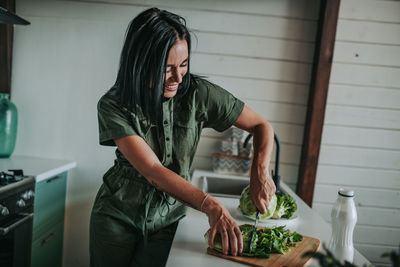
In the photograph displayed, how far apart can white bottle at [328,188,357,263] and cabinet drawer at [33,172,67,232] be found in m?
1.68

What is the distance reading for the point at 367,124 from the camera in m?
2.49

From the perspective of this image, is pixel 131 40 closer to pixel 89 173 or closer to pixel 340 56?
pixel 89 173

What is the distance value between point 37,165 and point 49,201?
252 mm

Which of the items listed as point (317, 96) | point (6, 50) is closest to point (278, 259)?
point (317, 96)

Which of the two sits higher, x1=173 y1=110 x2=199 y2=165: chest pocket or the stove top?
x1=173 y1=110 x2=199 y2=165: chest pocket

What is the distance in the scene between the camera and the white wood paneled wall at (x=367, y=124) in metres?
2.42

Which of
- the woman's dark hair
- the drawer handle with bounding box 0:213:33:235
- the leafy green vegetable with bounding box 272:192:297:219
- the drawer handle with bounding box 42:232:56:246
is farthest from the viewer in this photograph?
the drawer handle with bounding box 42:232:56:246

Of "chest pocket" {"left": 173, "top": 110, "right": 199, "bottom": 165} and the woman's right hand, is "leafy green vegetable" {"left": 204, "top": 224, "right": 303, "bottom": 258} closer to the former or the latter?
the woman's right hand

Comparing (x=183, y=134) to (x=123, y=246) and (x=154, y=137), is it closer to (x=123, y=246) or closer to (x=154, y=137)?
(x=154, y=137)

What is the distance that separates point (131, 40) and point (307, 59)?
1591 millimetres

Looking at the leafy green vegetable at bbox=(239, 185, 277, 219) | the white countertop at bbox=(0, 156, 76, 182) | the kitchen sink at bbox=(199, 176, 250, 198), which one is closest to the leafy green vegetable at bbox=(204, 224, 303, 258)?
the leafy green vegetable at bbox=(239, 185, 277, 219)

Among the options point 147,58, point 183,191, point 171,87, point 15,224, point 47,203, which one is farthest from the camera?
point 47,203

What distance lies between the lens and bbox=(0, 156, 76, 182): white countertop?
79.8 inches

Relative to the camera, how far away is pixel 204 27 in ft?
8.02
